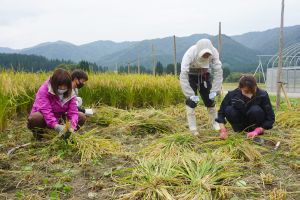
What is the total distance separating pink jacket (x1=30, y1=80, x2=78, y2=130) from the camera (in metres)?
3.85

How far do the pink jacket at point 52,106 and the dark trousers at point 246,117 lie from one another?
174 centimetres

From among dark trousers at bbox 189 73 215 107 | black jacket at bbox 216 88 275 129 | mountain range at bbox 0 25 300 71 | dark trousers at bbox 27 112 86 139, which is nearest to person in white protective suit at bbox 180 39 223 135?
dark trousers at bbox 189 73 215 107

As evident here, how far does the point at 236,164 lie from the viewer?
9.95 ft

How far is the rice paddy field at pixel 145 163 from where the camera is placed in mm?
2564

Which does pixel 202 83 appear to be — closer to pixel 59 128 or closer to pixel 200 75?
pixel 200 75

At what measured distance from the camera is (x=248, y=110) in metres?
4.07

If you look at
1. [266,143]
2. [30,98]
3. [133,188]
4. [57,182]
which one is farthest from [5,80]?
[266,143]

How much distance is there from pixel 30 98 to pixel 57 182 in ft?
10.4

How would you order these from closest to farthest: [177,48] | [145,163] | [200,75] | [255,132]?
[145,163], [255,132], [200,75], [177,48]

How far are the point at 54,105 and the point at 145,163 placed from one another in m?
1.49

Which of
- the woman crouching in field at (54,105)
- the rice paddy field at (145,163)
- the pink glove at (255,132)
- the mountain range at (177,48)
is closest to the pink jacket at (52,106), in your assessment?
the woman crouching in field at (54,105)

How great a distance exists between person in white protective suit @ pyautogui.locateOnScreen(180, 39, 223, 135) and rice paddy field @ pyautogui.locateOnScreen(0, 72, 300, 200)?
42cm

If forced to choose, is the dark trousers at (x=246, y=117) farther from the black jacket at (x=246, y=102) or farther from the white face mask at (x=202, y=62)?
the white face mask at (x=202, y=62)

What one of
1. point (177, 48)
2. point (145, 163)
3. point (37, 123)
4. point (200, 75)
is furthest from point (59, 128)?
point (177, 48)
